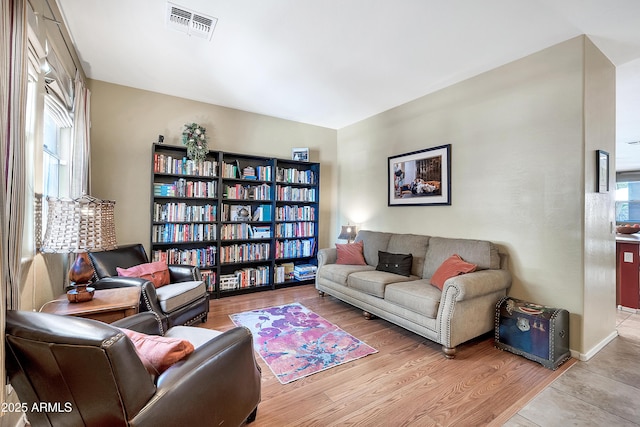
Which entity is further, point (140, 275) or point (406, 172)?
point (406, 172)

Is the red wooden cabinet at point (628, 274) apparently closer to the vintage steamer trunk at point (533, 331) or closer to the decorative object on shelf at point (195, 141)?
the vintage steamer trunk at point (533, 331)

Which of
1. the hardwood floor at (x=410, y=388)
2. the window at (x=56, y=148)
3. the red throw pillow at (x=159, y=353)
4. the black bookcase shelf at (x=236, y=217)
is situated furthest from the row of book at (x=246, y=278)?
the red throw pillow at (x=159, y=353)

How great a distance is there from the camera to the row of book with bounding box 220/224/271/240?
4.11 m

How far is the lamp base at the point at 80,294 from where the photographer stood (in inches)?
74.8

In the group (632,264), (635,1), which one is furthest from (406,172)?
(632,264)

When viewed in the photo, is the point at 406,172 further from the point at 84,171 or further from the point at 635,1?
the point at 84,171

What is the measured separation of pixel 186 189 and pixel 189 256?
2.99ft

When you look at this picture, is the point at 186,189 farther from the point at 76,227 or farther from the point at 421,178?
the point at 421,178

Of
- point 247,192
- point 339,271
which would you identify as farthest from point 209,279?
point 339,271

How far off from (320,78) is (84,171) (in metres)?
2.64

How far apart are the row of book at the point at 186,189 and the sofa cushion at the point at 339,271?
6.17 feet

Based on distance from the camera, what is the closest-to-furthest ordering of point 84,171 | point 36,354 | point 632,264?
1. point 36,354
2. point 84,171
3. point 632,264

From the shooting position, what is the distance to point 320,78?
331 cm

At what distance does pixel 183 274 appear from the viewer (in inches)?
120
